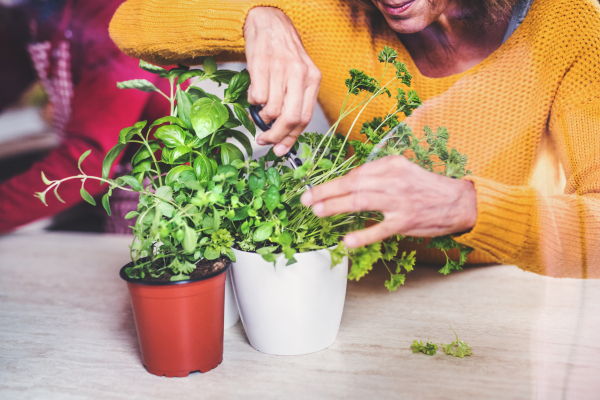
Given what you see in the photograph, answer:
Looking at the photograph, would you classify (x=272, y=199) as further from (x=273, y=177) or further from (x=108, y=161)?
(x=108, y=161)

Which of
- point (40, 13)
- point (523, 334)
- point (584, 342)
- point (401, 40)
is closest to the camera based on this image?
point (584, 342)

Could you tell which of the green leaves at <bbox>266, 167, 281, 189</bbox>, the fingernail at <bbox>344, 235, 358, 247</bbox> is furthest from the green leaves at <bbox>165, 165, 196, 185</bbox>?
the fingernail at <bbox>344, 235, 358, 247</bbox>

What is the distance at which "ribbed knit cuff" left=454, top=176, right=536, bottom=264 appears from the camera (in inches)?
18.3

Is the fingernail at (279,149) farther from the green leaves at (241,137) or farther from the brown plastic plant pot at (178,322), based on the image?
the brown plastic plant pot at (178,322)

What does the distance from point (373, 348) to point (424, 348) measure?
7 centimetres

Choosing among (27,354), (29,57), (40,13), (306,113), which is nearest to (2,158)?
(29,57)

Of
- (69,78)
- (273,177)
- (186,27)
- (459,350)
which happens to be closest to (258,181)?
(273,177)

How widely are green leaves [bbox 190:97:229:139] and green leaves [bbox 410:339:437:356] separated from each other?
397 millimetres

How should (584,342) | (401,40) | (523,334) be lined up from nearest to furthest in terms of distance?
(584,342), (523,334), (401,40)

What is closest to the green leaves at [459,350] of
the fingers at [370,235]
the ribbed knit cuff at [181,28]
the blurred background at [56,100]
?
the fingers at [370,235]

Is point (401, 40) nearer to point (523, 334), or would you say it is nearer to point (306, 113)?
point (306, 113)

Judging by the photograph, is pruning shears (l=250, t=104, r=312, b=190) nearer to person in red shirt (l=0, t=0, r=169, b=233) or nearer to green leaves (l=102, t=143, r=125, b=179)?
green leaves (l=102, t=143, r=125, b=179)

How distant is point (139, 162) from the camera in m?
0.63

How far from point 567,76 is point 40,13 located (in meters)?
1.33
